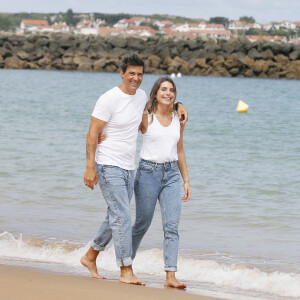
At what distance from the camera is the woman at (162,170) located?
A: 177 inches

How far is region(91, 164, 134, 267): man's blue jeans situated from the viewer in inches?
171

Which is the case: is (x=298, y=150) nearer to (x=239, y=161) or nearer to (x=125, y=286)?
(x=239, y=161)

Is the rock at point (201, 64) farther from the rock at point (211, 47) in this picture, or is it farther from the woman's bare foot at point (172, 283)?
the woman's bare foot at point (172, 283)

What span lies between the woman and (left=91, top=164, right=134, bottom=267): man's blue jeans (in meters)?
0.13

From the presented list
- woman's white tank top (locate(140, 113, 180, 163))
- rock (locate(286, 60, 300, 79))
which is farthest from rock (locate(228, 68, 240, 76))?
woman's white tank top (locate(140, 113, 180, 163))

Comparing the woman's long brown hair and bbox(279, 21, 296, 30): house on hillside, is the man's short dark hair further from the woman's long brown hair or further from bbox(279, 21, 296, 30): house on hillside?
bbox(279, 21, 296, 30): house on hillside

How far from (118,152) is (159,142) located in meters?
0.29

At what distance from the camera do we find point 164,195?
451cm

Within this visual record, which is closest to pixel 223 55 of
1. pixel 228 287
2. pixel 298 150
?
pixel 298 150

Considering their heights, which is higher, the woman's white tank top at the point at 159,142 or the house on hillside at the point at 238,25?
the woman's white tank top at the point at 159,142

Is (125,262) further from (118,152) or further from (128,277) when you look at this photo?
(118,152)

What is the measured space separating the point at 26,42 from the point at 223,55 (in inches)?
613

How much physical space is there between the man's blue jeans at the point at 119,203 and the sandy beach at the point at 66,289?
0.74 ft

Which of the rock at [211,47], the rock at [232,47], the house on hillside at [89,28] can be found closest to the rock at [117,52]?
the rock at [211,47]
